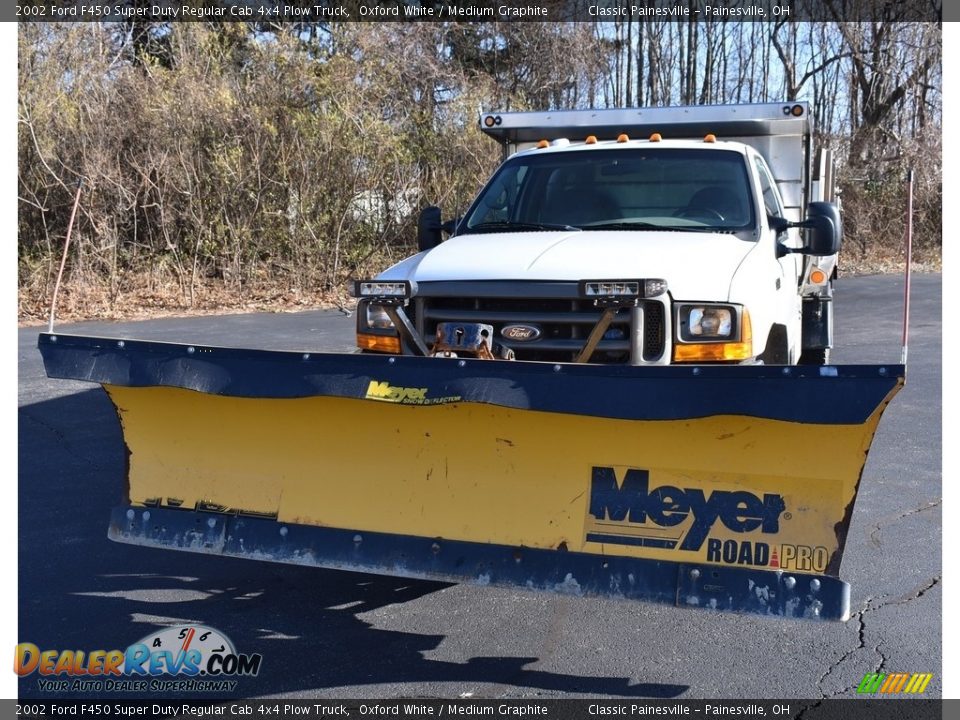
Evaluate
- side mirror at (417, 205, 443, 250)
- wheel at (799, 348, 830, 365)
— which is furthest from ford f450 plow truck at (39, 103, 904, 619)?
wheel at (799, 348, 830, 365)

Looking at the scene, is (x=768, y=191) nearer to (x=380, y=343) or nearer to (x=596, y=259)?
(x=596, y=259)

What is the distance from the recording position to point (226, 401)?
427cm

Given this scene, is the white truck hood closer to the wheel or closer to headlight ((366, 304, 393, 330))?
headlight ((366, 304, 393, 330))

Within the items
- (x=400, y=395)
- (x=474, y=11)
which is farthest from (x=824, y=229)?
(x=474, y=11)

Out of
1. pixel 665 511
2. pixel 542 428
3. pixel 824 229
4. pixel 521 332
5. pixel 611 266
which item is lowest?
pixel 665 511

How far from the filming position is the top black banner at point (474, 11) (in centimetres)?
1920

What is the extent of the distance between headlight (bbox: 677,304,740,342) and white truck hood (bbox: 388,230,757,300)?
0.06 metres

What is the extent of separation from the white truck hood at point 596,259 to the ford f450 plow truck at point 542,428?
18 millimetres

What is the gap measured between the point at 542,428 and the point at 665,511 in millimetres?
574

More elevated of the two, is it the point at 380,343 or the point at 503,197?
the point at 503,197

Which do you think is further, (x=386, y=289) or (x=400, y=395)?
(x=386, y=289)

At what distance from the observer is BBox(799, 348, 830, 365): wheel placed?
27.6 ft

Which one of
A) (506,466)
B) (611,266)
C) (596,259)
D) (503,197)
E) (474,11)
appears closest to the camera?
(506,466)

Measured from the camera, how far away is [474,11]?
22859mm
